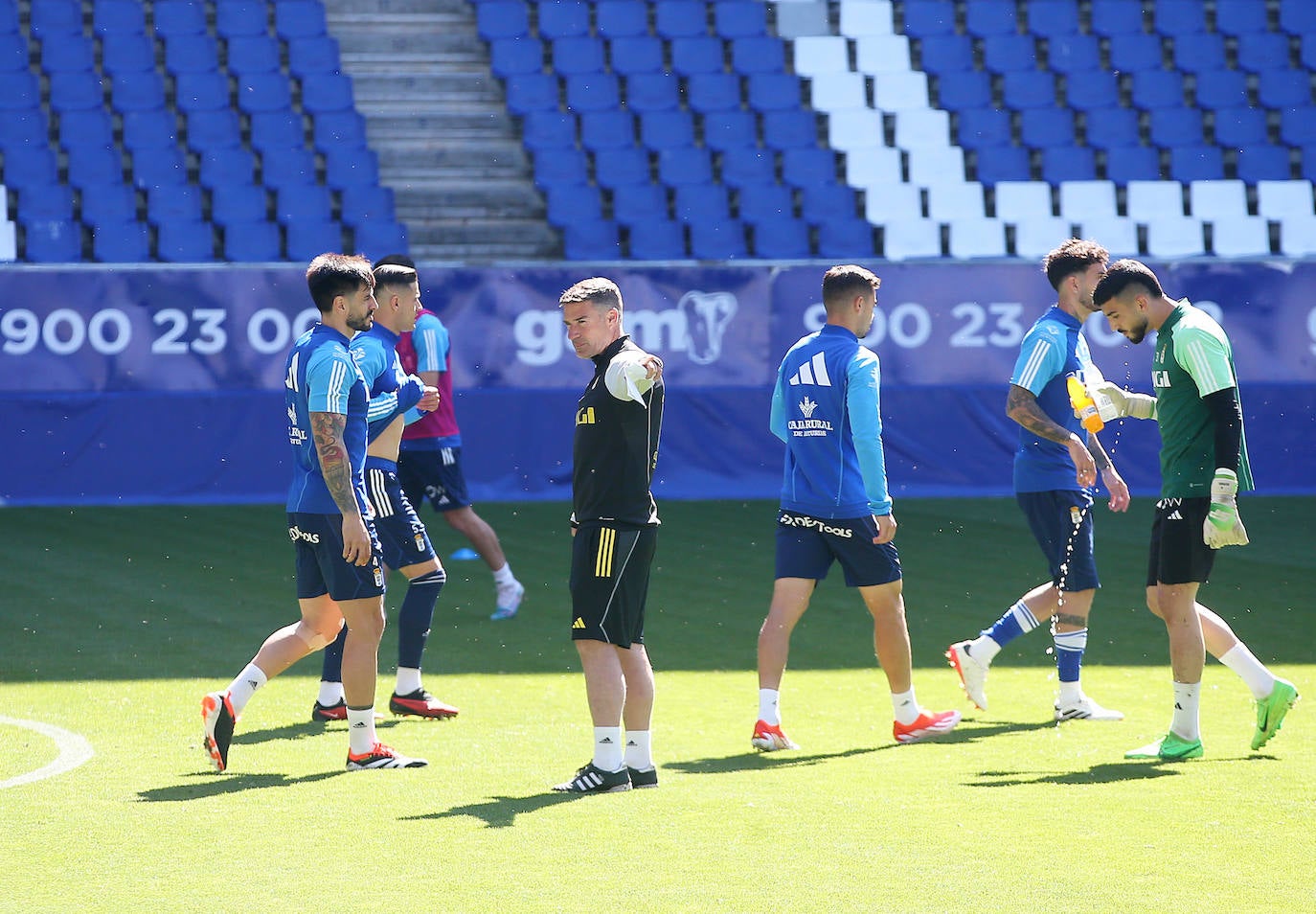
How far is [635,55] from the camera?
2050 centimetres

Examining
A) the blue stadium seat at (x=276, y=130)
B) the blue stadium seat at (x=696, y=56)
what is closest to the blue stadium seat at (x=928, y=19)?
the blue stadium seat at (x=696, y=56)

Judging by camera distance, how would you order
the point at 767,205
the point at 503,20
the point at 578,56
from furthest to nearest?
1. the point at 503,20
2. the point at 578,56
3. the point at 767,205

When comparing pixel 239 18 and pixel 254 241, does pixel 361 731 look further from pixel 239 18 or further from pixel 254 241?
pixel 239 18

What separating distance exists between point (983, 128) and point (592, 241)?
5.13 m

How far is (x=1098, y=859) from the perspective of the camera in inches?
211

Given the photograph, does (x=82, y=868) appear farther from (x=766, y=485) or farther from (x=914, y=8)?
(x=914, y=8)

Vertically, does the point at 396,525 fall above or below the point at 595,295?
below

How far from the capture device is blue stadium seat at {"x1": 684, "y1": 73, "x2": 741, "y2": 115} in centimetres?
2023

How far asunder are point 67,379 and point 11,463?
849 mm

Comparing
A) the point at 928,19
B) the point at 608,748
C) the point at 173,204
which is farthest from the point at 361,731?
the point at 928,19

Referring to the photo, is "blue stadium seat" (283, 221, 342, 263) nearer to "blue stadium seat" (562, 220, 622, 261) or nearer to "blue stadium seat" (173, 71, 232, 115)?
"blue stadium seat" (173, 71, 232, 115)

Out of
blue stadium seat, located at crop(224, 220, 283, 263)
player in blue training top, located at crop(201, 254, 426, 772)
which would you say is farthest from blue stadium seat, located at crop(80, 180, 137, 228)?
player in blue training top, located at crop(201, 254, 426, 772)

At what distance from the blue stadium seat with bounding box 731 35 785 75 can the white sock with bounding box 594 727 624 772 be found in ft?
50.3

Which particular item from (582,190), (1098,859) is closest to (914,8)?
(582,190)
